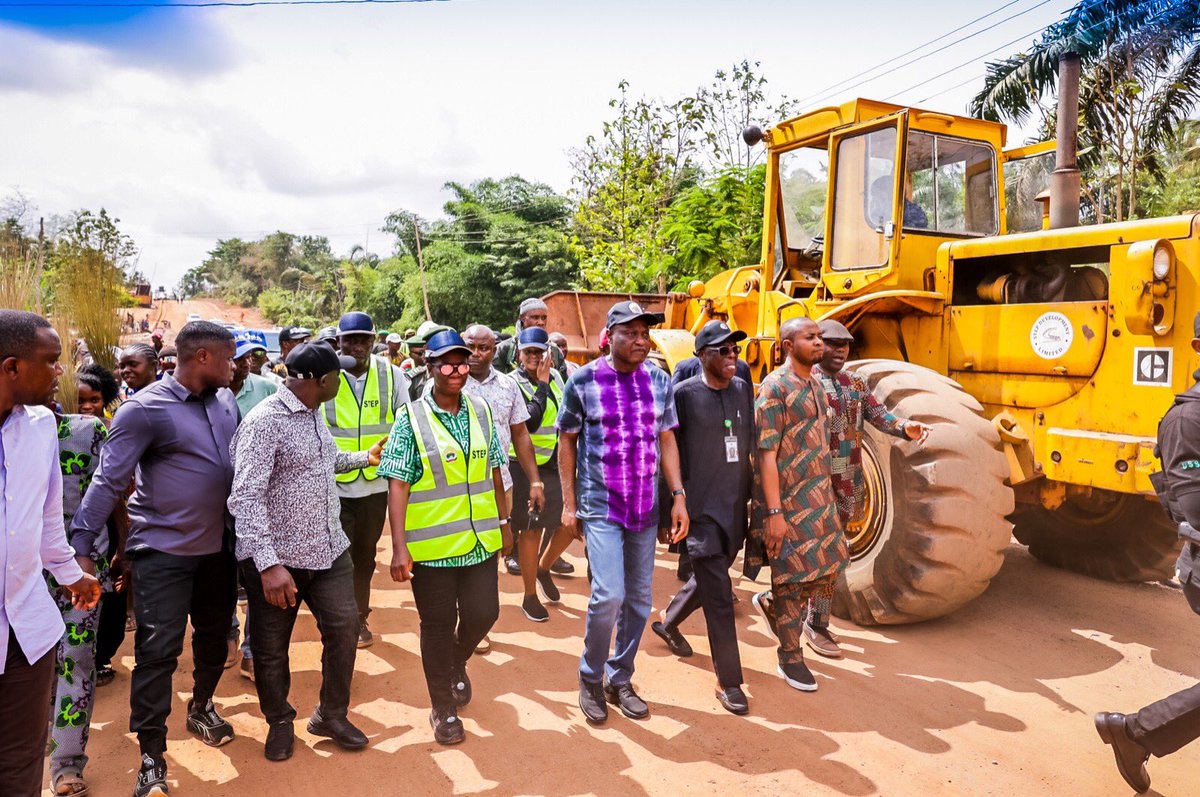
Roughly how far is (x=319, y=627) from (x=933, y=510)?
10.8ft

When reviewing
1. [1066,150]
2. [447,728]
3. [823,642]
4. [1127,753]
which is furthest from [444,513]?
[1066,150]

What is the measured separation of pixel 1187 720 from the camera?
3084 mm

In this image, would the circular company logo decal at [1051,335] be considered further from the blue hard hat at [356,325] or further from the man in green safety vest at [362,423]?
the blue hard hat at [356,325]

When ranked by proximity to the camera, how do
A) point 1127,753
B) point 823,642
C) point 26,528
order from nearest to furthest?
1. point 26,528
2. point 1127,753
3. point 823,642

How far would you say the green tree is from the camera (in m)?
13.5

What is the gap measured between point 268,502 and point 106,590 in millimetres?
1059

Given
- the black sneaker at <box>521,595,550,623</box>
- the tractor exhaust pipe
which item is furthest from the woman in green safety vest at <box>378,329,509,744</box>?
the tractor exhaust pipe

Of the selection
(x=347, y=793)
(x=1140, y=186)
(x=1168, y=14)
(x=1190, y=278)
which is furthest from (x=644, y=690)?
(x=1140, y=186)

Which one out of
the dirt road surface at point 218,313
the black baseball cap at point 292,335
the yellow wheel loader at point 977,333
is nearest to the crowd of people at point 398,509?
the yellow wheel loader at point 977,333

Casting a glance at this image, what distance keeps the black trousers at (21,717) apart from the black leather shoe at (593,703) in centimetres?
221

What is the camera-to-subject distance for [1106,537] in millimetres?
5906

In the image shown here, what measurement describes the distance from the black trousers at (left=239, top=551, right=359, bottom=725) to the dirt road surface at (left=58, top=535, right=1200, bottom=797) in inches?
9.8

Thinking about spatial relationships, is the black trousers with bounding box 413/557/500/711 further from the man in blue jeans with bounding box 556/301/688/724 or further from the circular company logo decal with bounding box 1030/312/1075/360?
the circular company logo decal with bounding box 1030/312/1075/360

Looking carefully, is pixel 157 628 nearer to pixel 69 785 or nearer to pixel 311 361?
pixel 69 785
